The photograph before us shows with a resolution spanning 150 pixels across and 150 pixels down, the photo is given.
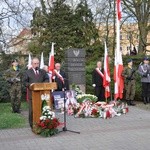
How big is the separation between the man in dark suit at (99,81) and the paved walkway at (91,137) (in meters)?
4.06

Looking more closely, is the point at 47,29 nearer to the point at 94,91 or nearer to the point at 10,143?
the point at 94,91

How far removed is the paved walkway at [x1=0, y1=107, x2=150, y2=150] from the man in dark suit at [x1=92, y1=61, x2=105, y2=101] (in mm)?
4056

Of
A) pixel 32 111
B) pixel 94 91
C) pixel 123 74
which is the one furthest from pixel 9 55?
pixel 32 111

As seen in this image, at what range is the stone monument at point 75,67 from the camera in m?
16.5

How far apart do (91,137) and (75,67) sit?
7.39 meters

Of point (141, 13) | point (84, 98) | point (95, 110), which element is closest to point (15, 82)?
point (84, 98)

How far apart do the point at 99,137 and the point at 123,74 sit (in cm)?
662

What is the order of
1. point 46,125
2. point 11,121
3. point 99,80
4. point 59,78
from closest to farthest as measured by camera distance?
point 46,125 → point 11,121 → point 59,78 → point 99,80

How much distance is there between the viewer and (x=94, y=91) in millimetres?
17219

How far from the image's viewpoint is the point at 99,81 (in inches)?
630

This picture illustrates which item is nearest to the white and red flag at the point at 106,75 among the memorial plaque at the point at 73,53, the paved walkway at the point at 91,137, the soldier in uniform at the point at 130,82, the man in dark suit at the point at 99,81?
the man in dark suit at the point at 99,81

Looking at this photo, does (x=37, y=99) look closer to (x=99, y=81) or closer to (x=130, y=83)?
(x=99, y=81)

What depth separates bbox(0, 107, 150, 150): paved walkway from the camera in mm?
8484

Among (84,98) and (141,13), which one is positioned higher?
(141,13)
